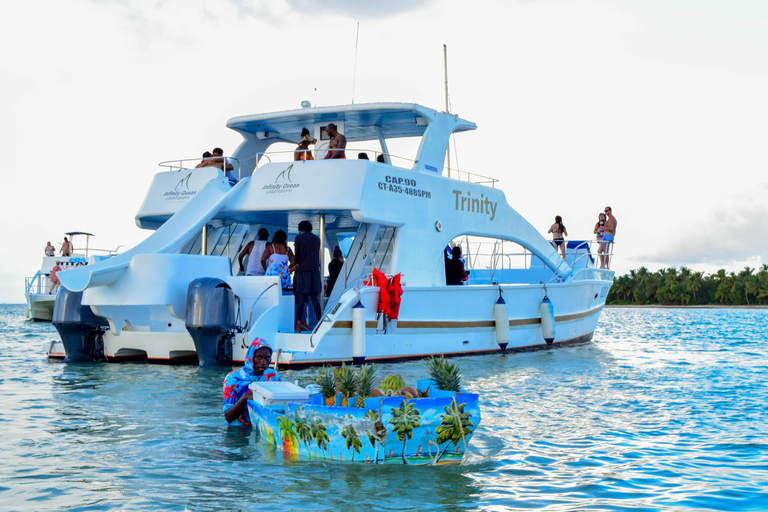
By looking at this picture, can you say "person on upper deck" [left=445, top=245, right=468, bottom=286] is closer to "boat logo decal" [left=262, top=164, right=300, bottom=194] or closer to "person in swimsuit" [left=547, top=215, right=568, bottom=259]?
"boat logo decal" [left=262, top=164, right=300, bottom=194]

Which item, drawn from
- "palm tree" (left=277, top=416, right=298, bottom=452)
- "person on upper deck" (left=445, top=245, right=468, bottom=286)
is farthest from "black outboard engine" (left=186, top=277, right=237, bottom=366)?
"palm tree" (left=277, top=416, right=298, bottom=452)

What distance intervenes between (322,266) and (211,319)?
7.86ft

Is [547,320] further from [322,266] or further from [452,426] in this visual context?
[452,426]

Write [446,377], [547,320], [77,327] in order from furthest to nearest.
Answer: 1. [547,320]
2. [77,327]
3. [446,377]

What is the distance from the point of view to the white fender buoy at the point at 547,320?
15852 mm

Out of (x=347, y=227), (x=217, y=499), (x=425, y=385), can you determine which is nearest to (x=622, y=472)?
(x=425, y=385)

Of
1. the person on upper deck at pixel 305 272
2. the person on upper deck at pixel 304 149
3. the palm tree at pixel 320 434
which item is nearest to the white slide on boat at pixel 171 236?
the person on upper deck at pixel 304 149

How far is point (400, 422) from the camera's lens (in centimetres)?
572

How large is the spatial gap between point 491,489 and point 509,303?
9847mm

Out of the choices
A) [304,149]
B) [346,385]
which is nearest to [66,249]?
[304,149]

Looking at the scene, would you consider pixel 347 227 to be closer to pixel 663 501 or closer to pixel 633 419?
pixel 633 419

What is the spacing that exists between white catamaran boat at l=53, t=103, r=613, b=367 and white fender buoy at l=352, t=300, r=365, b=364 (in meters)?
0.02

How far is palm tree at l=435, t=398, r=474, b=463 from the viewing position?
5836mm

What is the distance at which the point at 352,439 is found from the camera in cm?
580
